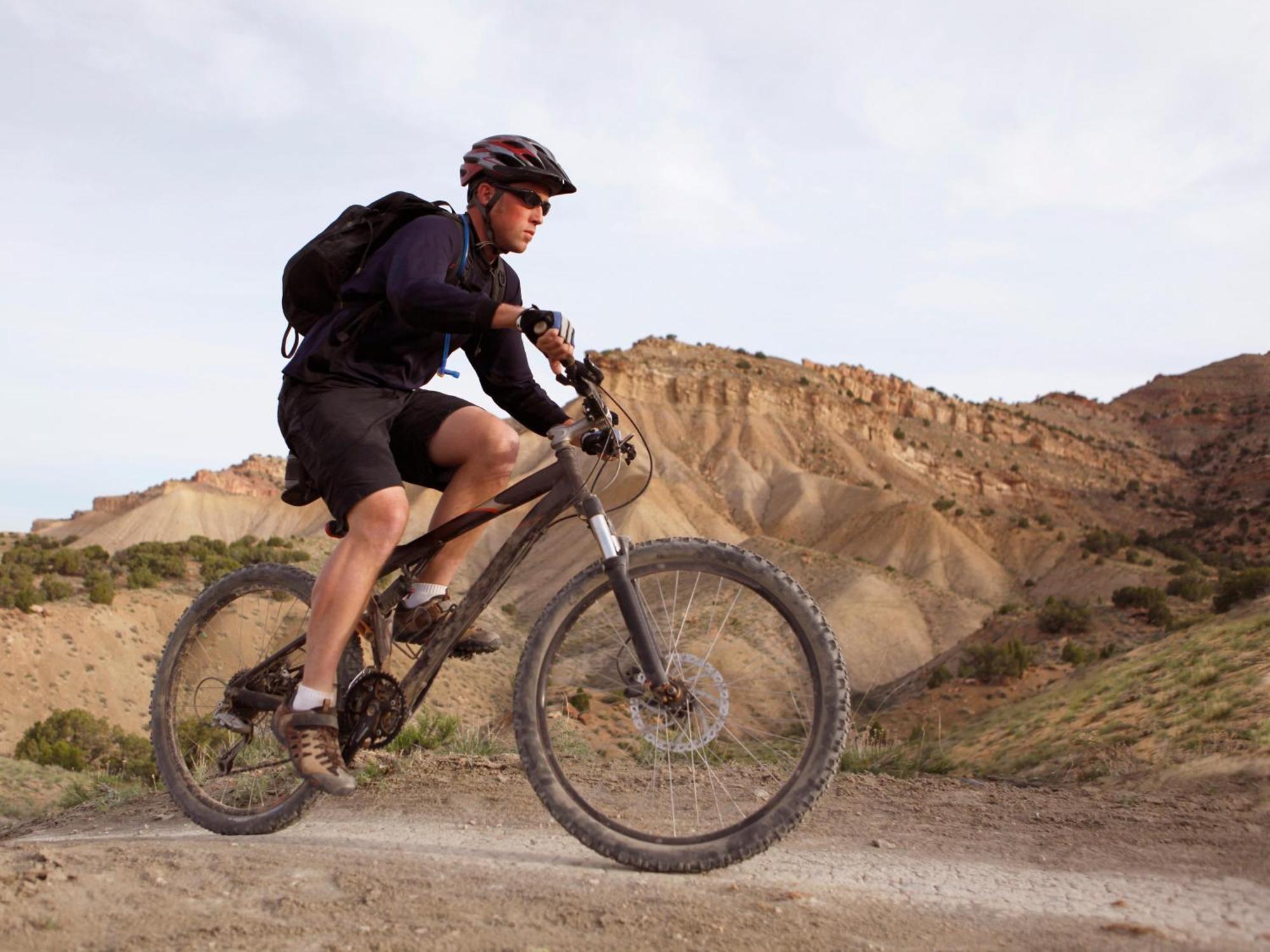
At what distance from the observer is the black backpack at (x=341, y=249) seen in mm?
4098

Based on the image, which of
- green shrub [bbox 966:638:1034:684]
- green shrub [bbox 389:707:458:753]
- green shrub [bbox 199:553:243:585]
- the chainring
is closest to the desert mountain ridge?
green shrub [bbox 199:553:243:585]

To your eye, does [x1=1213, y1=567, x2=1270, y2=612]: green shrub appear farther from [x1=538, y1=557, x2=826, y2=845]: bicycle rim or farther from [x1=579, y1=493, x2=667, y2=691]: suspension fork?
[x1=579, y1=493, x2=667, y2=691]: suspension fork

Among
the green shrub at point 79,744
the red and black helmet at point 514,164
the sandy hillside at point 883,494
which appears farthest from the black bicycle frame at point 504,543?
the sandy hillside at point 883,494

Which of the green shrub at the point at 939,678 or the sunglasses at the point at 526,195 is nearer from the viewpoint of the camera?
the sunglasses at the point at 526,195

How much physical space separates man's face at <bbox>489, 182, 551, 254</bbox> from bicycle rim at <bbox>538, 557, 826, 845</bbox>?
156cm

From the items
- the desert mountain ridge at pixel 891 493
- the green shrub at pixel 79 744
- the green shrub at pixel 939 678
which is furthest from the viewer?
the desert mountain ridge at pixel 891 493

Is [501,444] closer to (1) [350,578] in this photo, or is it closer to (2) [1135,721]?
(1) [350,578]

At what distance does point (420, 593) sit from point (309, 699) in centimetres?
63

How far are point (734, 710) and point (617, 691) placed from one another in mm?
465

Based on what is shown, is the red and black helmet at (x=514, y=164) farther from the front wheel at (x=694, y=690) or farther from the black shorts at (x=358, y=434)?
the front wheel at (x=694, y=690)

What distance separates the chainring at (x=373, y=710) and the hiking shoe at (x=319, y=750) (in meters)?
0.07

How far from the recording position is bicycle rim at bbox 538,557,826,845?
145 inches

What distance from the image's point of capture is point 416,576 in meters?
4.35

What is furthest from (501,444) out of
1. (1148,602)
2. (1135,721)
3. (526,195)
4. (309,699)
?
(1148,602)
